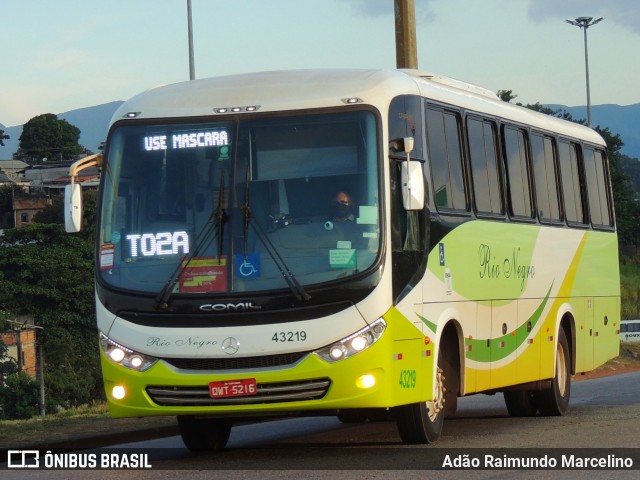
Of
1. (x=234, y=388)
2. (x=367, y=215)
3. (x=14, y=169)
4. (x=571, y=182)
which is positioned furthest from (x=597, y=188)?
(x=14, y=169)

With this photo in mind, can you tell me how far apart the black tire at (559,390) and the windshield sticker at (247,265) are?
629 centimetres

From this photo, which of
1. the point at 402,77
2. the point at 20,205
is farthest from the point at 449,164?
the point at 20,205

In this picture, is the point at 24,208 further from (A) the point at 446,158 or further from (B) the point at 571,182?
(A) the point at 446,158

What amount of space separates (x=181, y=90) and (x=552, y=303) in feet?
20.3

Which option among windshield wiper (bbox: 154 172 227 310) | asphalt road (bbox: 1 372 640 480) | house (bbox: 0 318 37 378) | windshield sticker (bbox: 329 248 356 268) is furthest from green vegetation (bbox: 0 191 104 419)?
windshield sticker (bbox: 329 248 356 268)

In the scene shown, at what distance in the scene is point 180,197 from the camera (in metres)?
12.0

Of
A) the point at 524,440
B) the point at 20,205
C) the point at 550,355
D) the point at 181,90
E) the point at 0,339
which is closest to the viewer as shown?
the point at 181,90

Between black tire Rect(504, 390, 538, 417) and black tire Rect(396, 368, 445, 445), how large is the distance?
4246mm

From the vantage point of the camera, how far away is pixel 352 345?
11.5m

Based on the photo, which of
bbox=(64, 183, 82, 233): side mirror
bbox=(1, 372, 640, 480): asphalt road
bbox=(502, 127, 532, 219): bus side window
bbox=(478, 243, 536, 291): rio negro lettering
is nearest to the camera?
bbox=(1, 372, 640, 480): asphalt road

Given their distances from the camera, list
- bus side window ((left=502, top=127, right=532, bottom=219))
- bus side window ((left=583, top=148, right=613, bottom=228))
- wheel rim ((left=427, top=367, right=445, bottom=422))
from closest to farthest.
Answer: wheel rim ((left=427, top=367, right=445, bottom=422)) → bus side window ((left=502, top=127, right=532, bottom=219)) → bus side window ((left=583, top=148, right=613, bottom=228))

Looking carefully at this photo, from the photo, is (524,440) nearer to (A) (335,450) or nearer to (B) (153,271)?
(A) (335,450)

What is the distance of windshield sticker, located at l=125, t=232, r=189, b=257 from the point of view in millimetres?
11828

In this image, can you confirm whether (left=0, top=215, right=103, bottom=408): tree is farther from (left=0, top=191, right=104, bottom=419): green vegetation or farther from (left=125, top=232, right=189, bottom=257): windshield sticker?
(left=125, top=232, right=189, bottom=257): windshield sticker
